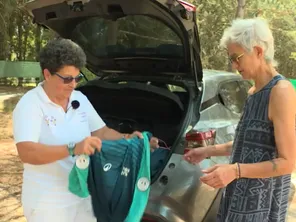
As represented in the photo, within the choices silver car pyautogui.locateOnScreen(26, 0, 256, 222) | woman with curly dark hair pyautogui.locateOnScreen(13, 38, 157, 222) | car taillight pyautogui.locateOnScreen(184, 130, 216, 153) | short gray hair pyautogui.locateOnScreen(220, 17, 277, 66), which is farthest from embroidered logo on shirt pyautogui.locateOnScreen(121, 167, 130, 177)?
short gray hair pyautogui.locateOnScreen(220, 17, 277, 66)

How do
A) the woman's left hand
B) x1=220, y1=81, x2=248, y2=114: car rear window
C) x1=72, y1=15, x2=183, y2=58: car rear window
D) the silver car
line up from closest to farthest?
the woman's left hand, the silver car, x1=72, y1=15, x2=183, y2=58: car rear window, x1=220, y1=81, x2=248, y2=114: car rear window

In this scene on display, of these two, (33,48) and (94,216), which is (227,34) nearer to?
(94,216)

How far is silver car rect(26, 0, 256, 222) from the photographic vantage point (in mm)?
2900

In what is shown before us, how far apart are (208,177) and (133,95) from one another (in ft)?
7.06

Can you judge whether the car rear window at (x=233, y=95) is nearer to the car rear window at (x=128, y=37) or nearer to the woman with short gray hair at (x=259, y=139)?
the car rear window at (x=128, y=37)

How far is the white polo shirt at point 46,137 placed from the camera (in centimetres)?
207

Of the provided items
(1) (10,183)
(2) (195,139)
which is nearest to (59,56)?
(2) (195,139)

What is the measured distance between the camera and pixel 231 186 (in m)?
2.30

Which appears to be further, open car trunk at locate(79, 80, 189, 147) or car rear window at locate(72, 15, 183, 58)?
open car trunk at locate(79, 80, 189, 147)

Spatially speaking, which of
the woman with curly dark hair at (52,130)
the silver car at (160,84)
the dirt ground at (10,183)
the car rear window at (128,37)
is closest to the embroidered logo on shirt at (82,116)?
the woman with curly dark hair at (52,130)

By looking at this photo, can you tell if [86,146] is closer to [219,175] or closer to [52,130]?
[52,130]

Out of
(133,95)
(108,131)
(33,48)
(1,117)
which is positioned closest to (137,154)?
(108,131)

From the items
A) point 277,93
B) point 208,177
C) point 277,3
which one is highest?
point 277,3

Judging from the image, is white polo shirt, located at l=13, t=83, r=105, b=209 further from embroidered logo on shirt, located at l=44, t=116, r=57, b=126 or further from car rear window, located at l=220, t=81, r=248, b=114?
car rear window, located at l=220, t=81, r=248, b=114
